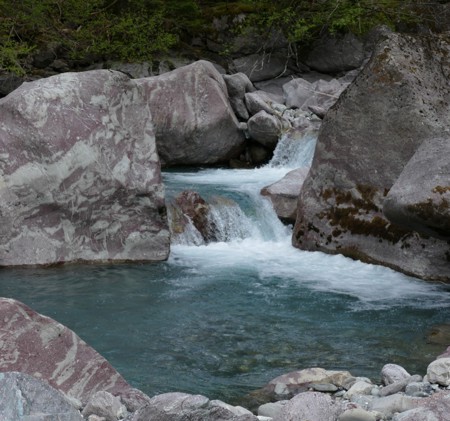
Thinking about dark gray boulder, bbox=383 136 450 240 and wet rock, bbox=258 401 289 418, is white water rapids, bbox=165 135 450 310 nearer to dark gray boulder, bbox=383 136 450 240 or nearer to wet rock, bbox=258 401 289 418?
dark gray boulder, bbox=383 136 450 240

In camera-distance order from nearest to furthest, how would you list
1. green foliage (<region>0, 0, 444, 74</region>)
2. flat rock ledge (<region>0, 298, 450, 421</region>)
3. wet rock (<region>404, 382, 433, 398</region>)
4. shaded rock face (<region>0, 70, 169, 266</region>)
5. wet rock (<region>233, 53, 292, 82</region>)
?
flat rock ledge (<region>0, 298, 450, 421</region>)
wet rock (<region>404, 382, 433, 398</region>)
shaded rock face (<region>0, 70, 169, 266</region>)
green foliage (<region>0, 0, 444, 74</region>)
wet rock (<region>233, 53, 292, 82</region>)

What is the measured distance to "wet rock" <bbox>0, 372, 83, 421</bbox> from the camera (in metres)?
3.29

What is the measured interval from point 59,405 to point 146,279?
186 inches

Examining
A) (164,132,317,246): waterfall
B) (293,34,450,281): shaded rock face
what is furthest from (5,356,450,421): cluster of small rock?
(164,132,317,246): waterfall

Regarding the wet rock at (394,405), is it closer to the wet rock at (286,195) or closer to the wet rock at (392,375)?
the wet rock at (392,375)

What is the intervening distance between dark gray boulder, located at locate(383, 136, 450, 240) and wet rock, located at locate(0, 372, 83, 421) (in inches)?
181

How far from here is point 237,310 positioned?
7.02 metres

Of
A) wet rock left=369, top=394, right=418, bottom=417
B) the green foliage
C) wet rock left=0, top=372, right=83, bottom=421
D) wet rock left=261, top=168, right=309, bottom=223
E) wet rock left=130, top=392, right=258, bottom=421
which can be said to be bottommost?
wet rock left=261, top=168, right=309, bottom=223

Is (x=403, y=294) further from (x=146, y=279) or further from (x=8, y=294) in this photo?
(x=8, y=294)

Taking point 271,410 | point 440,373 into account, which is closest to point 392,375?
point 440,373

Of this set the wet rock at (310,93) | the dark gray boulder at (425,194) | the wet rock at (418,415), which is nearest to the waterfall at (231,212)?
the dark gray boulder at (425,194)

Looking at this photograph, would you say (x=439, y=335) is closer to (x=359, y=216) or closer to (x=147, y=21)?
(x=359, y=216)

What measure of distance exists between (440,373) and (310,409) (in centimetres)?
103

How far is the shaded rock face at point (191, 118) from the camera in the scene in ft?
45.0
